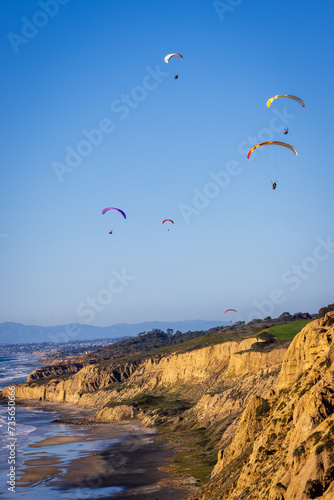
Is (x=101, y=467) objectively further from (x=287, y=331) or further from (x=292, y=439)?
(x=287, y=331)

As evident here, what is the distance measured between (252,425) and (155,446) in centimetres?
3022

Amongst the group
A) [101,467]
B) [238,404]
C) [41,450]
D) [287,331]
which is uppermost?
[287,331]

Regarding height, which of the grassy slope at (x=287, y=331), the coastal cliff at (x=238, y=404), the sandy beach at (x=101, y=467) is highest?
the grassy slope at (x=287, y=331)

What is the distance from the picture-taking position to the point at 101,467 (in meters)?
49.6

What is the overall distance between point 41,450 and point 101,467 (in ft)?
44.4

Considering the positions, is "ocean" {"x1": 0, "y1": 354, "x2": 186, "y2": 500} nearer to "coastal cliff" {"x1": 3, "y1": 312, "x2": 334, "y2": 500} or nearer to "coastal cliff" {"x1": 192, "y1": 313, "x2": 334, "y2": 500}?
"coastal cliff" {"x1": 3, "y1": 312, "x2": 334, "y2": 500}

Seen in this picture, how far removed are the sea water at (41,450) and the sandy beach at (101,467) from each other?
0.07 meters

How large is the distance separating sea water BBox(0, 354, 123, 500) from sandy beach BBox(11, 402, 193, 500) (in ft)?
0.25

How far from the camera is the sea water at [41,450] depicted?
134 feet

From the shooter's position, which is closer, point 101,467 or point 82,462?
point 101,467

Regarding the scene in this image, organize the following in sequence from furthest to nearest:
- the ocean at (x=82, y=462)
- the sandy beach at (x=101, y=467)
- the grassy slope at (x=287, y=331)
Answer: the grassy slope at (x=287, y=331)
the ocean at (x=82, y=462)
the sandy beach at (x=101, y=467)

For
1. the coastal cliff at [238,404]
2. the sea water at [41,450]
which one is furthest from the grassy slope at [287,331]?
the sea water at [41,450]

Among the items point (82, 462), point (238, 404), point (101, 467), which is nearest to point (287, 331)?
point (238, 404)

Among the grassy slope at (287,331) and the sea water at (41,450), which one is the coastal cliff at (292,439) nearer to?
the sea water at (41,450)
